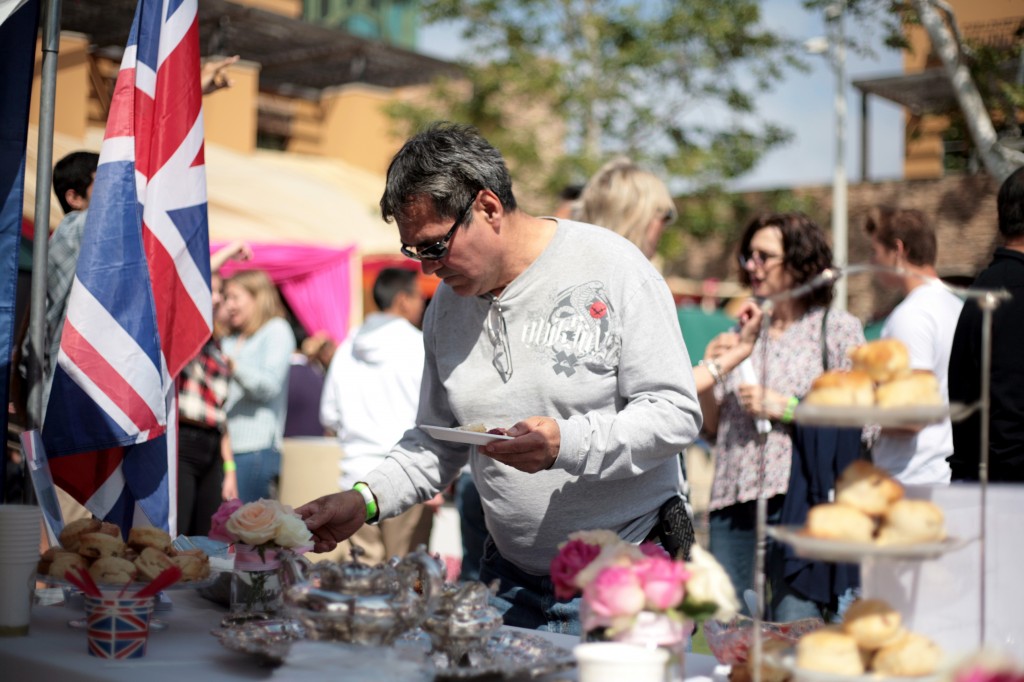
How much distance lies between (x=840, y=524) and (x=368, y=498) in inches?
46.8

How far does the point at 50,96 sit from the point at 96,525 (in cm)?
122

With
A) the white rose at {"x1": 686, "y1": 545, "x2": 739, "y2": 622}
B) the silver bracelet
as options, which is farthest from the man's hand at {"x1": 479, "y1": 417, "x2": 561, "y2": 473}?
the silver bracelet

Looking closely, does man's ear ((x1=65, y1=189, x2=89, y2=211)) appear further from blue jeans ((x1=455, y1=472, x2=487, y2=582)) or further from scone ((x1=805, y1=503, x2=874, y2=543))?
scone ((x1=805, y1=503, x2=874, y2=543))

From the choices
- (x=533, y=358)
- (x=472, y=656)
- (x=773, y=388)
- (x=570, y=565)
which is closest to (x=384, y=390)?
(x=773, y=388)

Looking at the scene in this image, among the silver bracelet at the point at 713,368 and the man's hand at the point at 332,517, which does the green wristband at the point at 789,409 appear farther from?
the man's hand at the point at 332,517

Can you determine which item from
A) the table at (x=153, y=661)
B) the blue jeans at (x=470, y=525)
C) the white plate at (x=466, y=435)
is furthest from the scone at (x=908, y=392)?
the blue jeans at (x=470, y=525)

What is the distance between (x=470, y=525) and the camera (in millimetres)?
4113

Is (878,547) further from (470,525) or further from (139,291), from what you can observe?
(470,525)

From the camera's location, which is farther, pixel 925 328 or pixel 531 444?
pixel 925 328

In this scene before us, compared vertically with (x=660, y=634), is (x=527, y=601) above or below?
below

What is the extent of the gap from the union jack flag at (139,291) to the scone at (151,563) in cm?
82

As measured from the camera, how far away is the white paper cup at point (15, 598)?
74.9 inches

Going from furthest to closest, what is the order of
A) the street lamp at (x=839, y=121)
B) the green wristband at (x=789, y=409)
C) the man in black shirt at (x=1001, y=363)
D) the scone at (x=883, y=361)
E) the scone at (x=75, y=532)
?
the street lamp at (x=839, y=121), the green wristband at (x=789, y=409), the man in black shirt at (x=1001, y=363), the scone at (x=75, y=532), the scone at (x=883, y=361)

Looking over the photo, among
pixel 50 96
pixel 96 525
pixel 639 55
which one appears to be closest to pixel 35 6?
pixel 50 96
